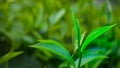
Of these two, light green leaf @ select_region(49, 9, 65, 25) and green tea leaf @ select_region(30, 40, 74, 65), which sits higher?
green tea leaf @ select_region(30, 40, 74, 65)

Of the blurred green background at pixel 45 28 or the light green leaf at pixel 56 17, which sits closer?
the blurred green background at pixel 45 28

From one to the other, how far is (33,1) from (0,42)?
320mm

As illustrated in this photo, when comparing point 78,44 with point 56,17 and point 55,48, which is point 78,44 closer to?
point 55,48

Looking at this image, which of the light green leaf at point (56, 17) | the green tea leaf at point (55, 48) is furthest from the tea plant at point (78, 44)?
the light green leaf at point (56, 17)

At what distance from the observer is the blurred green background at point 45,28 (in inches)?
39.4

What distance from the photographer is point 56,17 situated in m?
1.20

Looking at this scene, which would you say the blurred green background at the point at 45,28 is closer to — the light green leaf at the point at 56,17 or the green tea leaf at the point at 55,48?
the light green leaf at the point at 56,17

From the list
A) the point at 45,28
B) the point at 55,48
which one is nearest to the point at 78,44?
the point at 55,48

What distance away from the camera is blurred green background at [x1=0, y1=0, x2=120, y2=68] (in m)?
1.00

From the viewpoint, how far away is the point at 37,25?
1186mm

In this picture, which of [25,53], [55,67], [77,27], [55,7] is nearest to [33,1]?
[55,7]

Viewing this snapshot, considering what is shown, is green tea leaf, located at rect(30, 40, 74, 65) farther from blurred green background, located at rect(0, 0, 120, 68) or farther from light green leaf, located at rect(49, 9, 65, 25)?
light green leaf, located at rect(49, 9, 65, 25)

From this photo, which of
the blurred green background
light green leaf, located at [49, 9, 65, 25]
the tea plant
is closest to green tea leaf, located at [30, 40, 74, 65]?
the tea plant

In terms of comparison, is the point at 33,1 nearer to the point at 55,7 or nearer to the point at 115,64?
the point at 55,7
